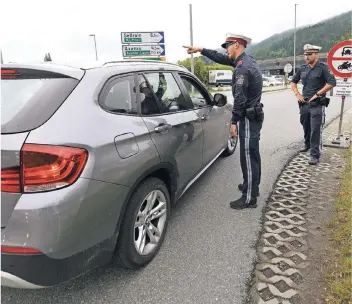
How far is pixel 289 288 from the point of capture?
7.43ft

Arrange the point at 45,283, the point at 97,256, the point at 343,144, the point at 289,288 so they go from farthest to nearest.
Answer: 1. the point at 343,144
2. the point at 289,288
3. the point at 97,256
4. the point at 45,283

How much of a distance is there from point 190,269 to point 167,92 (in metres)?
1.66

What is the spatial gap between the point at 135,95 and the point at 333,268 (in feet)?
6.87

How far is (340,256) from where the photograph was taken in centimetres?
259

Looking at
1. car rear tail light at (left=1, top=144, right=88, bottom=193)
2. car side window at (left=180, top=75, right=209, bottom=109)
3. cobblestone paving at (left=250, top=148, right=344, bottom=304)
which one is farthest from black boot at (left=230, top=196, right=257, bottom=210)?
car rear tail light at (left=1, top=144, right=88, bottom=193)

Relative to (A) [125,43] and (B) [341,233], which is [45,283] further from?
(A) [125,43]

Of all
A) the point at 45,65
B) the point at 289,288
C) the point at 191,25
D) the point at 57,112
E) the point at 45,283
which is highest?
the point at 191,25

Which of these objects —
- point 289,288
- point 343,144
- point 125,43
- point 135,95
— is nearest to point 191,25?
point 125,43

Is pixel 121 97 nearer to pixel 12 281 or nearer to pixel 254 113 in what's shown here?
pixel 12 281

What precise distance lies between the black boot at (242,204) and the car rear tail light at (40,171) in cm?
229

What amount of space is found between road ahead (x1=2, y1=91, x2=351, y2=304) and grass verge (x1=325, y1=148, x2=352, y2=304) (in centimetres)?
59

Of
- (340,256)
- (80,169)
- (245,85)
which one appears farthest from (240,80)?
(80,169)

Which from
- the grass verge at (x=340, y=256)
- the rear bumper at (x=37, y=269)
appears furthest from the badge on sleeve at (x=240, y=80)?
the rear bumper at (x=37, y=269)

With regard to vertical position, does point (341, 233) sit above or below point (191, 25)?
below
